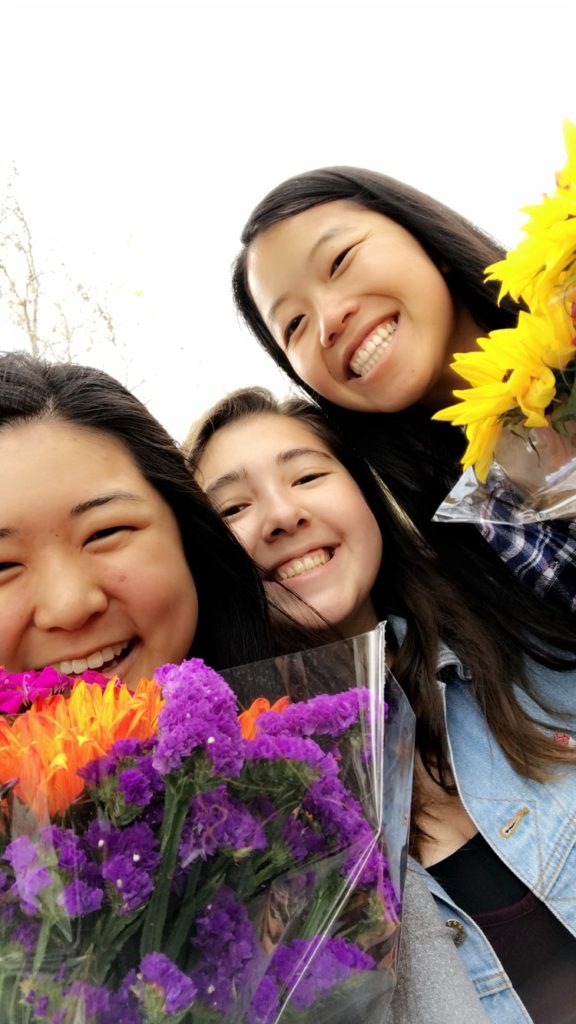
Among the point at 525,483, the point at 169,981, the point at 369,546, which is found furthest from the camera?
the point at 369,546

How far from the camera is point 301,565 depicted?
158cm

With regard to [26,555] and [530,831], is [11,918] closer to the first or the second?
[26,555]

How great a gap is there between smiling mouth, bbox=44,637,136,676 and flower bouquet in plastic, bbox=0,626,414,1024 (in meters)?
0.28

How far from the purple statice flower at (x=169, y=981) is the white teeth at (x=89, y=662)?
442mm

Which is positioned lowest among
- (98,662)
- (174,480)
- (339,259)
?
(98,662)

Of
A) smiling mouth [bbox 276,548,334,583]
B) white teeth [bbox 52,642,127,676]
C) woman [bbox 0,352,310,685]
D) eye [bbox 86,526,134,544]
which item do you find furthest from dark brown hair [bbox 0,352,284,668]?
smiling mouth [bbox 276,548,334,583]

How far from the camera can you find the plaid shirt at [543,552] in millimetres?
1463

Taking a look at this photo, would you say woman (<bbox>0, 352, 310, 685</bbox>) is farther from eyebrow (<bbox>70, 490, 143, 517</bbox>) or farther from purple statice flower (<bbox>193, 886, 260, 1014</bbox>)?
purple statice flower (<bbox>193, 886, 260, 1014</bbox>)

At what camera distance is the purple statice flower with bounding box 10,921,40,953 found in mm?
522

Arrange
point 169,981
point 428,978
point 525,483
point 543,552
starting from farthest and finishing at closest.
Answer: point 543,552 < point 525,483 < point 428,978 < point 169,981

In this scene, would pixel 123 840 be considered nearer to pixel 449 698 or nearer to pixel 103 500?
pixel 103 500

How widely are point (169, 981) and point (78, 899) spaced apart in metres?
0.07

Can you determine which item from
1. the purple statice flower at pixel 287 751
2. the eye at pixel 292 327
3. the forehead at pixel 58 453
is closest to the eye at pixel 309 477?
the eye at pixel 292 327

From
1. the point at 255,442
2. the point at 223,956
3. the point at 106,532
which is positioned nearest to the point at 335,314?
the point at 255,442
